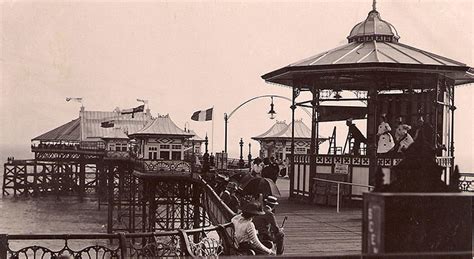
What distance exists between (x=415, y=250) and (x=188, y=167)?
28081 mm

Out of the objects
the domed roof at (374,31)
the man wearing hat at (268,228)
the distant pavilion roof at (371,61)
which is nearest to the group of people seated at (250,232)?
the man wearing hat at (268,228)

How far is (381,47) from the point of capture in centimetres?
1670

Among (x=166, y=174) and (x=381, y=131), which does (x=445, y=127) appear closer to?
(x=381, y=131)

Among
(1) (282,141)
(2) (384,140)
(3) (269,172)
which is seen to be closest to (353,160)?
(2) (384,140)

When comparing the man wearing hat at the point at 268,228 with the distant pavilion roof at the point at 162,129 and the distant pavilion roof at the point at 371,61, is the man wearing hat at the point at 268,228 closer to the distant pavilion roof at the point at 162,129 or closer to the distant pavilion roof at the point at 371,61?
the distant pavilion roof at the point at 371,61

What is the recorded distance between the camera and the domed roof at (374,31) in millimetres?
17531

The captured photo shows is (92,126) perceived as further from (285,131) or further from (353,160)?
(353,160)

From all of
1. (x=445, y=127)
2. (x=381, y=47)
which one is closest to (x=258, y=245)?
(x=381, y=47)

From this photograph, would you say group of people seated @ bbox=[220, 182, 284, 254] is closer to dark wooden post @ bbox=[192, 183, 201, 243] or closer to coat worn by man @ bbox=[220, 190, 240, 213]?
coat worn by man @ bbox=[220, 190, 240, 213]

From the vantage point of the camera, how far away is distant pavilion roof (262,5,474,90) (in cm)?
1514

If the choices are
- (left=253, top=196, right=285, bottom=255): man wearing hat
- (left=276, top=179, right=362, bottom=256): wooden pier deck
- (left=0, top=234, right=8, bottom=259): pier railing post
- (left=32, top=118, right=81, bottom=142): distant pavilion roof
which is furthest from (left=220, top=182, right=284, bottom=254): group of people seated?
(left=32, top=118, right=81, bottom=142): distant pavilion roof

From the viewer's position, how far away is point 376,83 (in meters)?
15.4

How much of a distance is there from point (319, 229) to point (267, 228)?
323cm

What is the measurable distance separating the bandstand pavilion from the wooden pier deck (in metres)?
1.20
